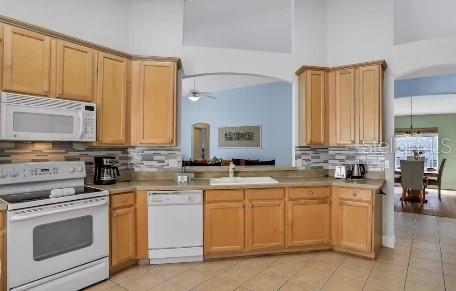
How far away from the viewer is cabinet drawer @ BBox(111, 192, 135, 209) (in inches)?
104

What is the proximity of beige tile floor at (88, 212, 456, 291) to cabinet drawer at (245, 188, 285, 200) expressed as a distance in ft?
2.22

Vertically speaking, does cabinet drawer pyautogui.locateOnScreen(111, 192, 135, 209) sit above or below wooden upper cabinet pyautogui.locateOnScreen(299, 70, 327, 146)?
below

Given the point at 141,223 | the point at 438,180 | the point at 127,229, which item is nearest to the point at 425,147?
the point at 438,180

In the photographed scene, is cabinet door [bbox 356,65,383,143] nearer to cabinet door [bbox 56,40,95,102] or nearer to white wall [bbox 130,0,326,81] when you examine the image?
white wall [bbox 130,0,326,81]

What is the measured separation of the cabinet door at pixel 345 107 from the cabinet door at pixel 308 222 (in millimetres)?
859

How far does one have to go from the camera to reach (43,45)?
248 cm

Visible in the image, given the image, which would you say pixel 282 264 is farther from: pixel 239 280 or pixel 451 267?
pixel 451 267

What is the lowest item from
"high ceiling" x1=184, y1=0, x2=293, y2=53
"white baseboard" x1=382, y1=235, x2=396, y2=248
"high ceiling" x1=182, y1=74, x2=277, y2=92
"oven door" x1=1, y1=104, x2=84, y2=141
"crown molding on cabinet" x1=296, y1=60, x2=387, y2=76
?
"white baseboard" x1=382, y1=235, x2=396, y2=248

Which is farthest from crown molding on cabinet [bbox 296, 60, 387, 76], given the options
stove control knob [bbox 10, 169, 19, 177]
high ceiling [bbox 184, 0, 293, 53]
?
stove control knob [bbox 10, 169, 19, 177]

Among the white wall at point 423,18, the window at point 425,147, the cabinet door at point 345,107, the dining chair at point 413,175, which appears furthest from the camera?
the window at point 425,147

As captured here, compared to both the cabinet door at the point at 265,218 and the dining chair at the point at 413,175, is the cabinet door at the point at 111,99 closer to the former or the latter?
the cabinet door at the point at 265,218

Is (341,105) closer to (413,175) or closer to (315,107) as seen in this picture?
(315,107)

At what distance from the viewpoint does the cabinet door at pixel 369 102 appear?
128 inches

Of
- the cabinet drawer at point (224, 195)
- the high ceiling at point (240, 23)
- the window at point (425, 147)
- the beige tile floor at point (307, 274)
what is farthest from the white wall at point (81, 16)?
the window at point (425, 147)
